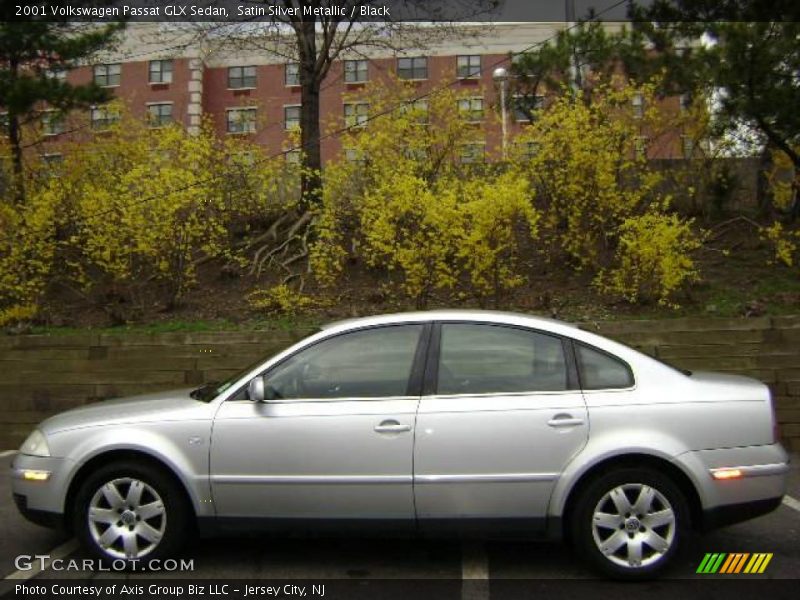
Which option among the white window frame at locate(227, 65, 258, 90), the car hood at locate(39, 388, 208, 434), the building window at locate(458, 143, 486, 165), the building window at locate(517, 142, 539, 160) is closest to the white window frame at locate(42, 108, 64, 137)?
the building window at locate(458, 143, 486, 165)

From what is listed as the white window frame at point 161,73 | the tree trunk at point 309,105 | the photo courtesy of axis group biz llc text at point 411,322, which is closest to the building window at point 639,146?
the photo courtesy of axis group biz llc text at point 411,322

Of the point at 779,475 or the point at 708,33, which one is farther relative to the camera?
the point at 708,33

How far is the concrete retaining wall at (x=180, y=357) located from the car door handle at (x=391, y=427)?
412 cm

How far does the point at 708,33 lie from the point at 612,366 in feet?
24.2

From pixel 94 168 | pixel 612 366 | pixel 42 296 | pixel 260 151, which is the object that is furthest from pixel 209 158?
pixel 612 366

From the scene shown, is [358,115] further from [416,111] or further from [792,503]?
[792,503]

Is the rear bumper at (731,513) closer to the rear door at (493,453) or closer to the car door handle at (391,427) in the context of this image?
the rear door at (493,453)

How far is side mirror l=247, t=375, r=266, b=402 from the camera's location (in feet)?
13.1

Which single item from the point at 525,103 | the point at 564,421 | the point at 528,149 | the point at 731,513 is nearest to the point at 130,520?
the point at 564,421

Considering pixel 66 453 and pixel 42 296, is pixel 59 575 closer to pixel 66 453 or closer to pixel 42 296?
pixel 66 453

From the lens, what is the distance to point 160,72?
134 feet

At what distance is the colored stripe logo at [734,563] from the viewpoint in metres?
4.08

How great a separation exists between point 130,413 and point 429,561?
1.99 m

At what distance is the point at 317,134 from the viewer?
1225 cm
